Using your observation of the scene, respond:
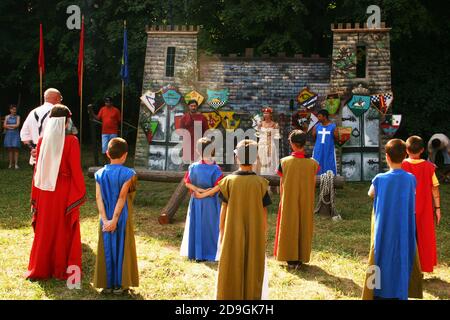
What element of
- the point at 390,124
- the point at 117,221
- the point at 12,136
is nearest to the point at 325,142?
the point at 390,124

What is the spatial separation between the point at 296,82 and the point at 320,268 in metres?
10.1

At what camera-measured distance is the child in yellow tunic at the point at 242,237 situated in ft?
17.4

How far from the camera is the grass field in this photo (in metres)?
6.29

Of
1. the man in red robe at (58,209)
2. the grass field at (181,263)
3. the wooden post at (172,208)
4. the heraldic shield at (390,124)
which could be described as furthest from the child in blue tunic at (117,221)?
the heraldic shield at (390,124)

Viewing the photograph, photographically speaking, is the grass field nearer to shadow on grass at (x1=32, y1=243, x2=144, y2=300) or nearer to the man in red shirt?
shadow on grass at (x1=32, y1=243, x2=144, y2=300)

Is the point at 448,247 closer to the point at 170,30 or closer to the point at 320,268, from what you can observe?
the point at 320,268

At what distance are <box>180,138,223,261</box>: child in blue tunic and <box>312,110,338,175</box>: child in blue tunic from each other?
4.89 metres

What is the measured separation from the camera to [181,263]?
750 cm

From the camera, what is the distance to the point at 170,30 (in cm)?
1739

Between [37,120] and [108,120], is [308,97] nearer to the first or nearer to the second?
[108,120]

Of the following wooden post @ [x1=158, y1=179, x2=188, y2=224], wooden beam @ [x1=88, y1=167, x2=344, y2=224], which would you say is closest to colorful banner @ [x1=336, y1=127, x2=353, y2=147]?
wooden beam @ [x1=88, y1=167, x2=344, y2=224]

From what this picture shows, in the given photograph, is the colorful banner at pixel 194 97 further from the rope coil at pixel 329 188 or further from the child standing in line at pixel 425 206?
the child standing in line at pixel 425 206

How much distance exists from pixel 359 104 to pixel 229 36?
650 cm

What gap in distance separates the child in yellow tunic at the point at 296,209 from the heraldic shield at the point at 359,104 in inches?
373
